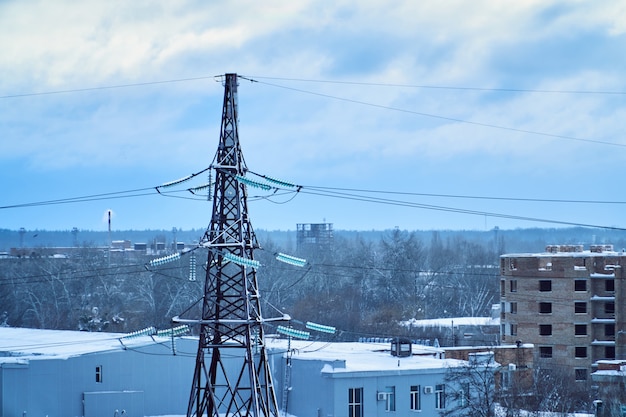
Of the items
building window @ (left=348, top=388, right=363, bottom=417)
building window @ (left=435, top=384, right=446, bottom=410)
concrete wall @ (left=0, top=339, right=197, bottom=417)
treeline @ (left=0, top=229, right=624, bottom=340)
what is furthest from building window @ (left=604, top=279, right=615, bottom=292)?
building window @ (left=348, top=388, right=363, bottom=417)

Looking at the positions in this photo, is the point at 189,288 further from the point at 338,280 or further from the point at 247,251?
the point at 247,251

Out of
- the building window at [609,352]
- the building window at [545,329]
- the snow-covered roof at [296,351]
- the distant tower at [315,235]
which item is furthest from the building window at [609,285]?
the distant tower at [315,235]

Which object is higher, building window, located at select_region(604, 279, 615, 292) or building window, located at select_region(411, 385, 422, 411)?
building window, located at select_region(604, 279, 615, 292)

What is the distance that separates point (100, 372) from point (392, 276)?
6993 cm

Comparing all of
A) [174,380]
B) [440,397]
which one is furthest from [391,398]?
[174,380]

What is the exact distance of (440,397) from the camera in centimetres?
4497

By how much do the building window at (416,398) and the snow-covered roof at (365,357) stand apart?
0.73 meters

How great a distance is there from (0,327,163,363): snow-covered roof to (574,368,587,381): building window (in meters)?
28.2

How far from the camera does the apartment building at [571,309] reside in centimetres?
7062

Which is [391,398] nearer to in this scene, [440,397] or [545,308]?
[440,397]

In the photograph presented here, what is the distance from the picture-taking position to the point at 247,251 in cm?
3206

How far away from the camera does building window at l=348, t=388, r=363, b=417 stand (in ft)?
140

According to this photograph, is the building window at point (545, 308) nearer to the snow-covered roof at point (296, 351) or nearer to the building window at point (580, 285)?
the building window at point (580, 285)

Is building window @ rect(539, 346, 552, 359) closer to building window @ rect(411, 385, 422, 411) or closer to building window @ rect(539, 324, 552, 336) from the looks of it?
building window @ rect(539, 324, 552, 336)
